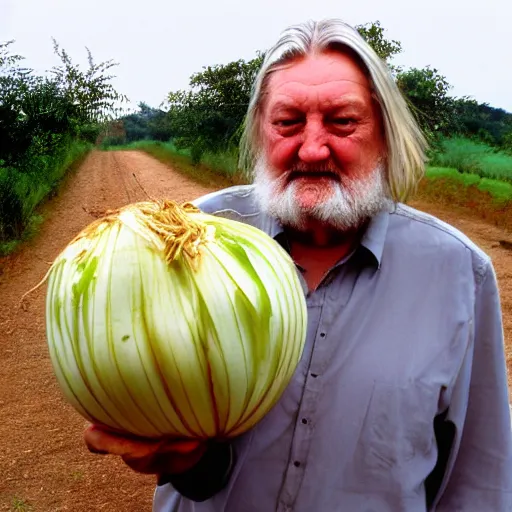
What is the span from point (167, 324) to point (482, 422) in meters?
1.15

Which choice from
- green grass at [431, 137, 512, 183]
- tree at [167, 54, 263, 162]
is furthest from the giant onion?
tree at [167, 54, 263, 162]

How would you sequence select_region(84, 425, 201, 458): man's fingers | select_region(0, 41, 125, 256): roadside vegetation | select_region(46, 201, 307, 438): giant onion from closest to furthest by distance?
select_region(46, 201, 307, 438): giant onion
select_region(84, 425, 201, 458): man's fingers
select_region(0, 41, 125, 256): roadside vegetation

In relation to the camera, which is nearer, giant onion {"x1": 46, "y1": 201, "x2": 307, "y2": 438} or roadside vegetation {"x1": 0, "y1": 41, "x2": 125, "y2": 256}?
giant onion {"x1": 46, "y1": 201, "x2": 307, "y2": 438}

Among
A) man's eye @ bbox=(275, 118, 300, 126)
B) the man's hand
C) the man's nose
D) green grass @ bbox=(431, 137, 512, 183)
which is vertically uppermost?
man's eye @ bbox=(275, 118, 300, 126)

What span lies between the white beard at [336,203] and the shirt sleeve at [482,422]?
38 cm

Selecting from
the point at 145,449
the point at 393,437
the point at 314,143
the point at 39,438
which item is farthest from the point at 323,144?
the point at 39,438

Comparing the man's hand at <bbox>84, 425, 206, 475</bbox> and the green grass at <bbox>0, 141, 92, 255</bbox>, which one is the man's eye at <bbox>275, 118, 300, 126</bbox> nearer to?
the man's hand at <bbox>84, 425, 206, 475</bbox>

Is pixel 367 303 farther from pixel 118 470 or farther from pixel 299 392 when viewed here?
pixel 118 470

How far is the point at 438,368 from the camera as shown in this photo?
1.53 meters

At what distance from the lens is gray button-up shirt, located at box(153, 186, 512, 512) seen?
150 centimetres

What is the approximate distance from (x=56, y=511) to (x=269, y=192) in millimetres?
3192

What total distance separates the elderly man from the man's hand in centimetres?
13

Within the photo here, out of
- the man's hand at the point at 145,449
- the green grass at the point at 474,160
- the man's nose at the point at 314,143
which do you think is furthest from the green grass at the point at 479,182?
the man's hand at the point at 145,449

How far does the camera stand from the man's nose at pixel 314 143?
1582 millimetres
